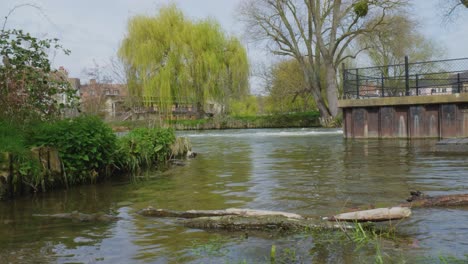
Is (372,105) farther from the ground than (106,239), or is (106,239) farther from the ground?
(372,105)

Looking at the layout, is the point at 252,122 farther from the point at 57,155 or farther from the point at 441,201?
the point at 441,201

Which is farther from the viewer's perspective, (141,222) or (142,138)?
(142,138)

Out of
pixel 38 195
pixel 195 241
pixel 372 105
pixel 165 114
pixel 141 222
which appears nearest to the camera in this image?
pixel 195 241

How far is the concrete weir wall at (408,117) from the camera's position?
19922 mm

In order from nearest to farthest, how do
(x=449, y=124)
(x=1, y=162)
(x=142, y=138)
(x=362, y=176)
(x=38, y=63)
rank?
1. (x=1, y=162)
2. (x=362, y=176)
3. (x=38, y=63)
4. (x=142, y=138)
5. (x=449, y=124)

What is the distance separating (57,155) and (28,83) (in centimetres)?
239

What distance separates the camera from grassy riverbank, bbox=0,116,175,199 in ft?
26.1

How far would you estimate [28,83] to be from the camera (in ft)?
33.6

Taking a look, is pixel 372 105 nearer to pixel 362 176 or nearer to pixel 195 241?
pixel 362 176

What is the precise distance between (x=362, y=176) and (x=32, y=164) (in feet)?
19.6

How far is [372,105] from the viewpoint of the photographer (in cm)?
2183

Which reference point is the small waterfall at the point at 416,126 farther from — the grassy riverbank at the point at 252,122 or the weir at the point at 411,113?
the grassy riverbank at the point at 252,122

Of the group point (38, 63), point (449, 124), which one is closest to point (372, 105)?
point (449, 124)

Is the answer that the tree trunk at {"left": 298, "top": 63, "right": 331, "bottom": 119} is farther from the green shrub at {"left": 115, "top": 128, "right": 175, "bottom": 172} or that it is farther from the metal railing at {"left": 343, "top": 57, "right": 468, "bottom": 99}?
the green shrub at {"left": 115, "top": 128, "right": 175, "bottom": 172}
